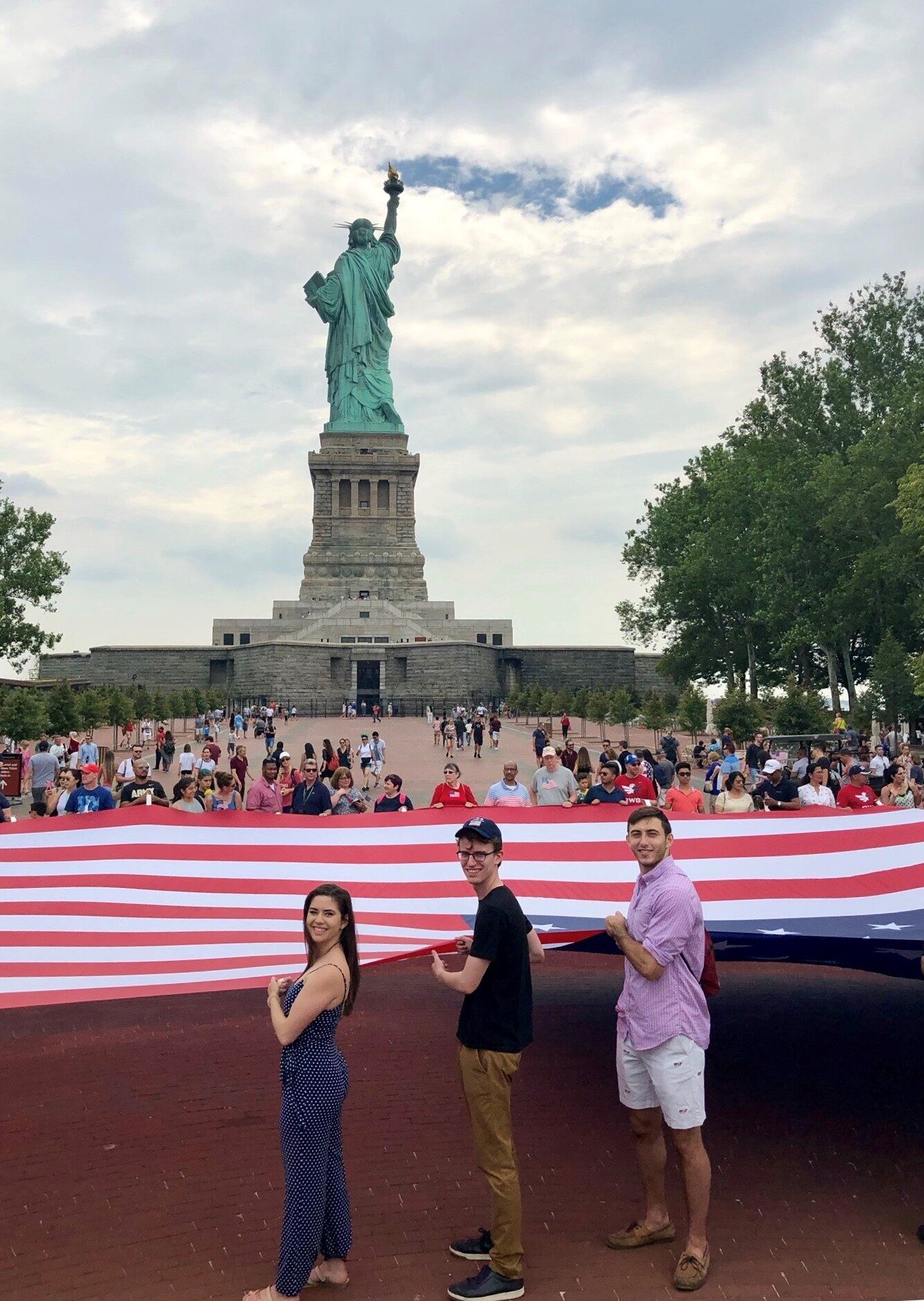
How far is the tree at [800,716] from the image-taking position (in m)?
37.0

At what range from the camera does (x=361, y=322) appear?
9412 centimetres

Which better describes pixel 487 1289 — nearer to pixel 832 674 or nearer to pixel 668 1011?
pixel 668 1011

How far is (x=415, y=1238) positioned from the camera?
6094 millimetres

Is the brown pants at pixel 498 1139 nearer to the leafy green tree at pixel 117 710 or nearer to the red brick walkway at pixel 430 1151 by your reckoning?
the red brick walkway at pixel 430 1151

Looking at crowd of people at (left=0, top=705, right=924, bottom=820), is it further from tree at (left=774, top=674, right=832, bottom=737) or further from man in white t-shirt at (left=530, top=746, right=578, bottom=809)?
tree at (left=774, top=674, right=832, bottom=737)

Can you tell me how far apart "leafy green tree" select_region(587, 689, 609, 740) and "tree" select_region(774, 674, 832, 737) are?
17908mm

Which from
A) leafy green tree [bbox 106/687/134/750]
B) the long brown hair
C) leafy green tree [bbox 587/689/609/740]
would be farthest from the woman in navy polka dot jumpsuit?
leafy green tree [bbox 587/689/609/740]

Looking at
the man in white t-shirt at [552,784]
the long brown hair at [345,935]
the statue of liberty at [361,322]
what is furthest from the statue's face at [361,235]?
the long brown hair at [345,935]

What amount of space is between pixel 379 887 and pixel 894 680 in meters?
35.5

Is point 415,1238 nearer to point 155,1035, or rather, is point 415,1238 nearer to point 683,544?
point 155,1035

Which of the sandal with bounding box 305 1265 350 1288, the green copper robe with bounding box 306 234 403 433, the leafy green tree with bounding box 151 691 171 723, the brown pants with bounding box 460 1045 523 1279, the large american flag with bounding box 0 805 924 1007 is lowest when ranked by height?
the sandal with bounding box 305 1265 350 1288

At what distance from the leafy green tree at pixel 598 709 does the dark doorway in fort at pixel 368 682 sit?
2174 cm

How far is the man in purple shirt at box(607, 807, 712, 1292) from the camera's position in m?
5.55

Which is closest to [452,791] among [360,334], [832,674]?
[832,674]
